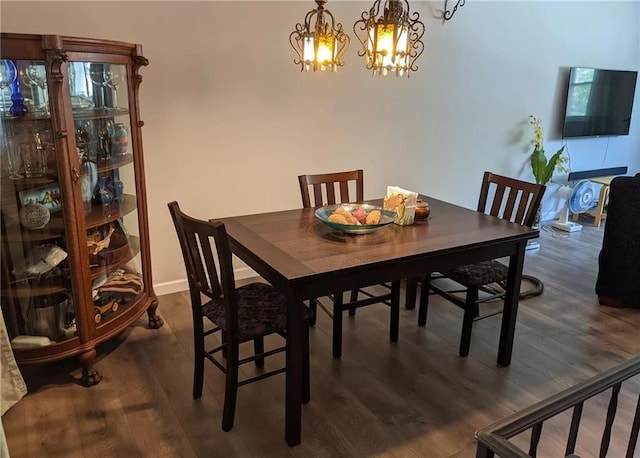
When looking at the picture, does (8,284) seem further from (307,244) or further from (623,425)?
(623,425)

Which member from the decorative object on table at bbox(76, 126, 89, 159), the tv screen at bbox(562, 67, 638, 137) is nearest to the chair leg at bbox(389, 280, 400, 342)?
the decorative object on table at bbox(76, 126, 89, 159)

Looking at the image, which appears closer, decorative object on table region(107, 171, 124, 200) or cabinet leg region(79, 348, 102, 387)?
cabinet leg region(79, 348, 102, 387)

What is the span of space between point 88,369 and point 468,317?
194cm

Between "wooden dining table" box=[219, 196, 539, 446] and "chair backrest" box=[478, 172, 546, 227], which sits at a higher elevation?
"chair backrest" box=[478, 172, 546, 227]

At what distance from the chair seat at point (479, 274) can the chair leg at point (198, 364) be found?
134cm

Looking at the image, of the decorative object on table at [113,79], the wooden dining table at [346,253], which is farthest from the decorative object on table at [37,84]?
the wooden dining table at [346,253]

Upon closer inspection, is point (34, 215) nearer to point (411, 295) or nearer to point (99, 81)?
point (99, 81)

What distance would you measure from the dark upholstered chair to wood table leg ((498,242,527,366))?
1.15 m

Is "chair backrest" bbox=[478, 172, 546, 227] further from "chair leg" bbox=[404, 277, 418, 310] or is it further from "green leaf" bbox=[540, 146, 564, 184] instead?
"green leaf" bbox=[540, 146, 564, 184]

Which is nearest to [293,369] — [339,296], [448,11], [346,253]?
[346,253]

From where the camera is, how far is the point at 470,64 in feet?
14.0

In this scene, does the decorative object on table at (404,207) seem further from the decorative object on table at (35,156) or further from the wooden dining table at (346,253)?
the decorative object on table at (35,156)

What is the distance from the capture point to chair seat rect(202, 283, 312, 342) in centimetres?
206

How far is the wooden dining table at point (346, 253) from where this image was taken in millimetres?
1922
